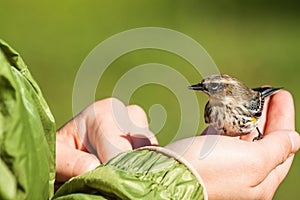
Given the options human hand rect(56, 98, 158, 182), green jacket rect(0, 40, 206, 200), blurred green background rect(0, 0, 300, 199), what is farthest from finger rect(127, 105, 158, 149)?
blurred green background rect(0, 0, 300, 199)

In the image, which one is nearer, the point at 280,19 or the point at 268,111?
the point at 268,111

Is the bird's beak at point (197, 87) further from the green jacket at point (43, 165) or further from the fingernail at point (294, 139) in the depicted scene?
the green jacket at point (43, 165)

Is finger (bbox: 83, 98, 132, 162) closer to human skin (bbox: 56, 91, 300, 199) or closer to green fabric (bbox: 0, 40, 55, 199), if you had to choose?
human skin (bbox: 56, 91, 300, 199)

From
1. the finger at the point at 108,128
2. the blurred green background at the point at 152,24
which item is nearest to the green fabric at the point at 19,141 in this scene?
the finger at the point at 108,128

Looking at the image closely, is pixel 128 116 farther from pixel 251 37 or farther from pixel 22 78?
pixel 251 37

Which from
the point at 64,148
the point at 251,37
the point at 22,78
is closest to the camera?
the point at 22,78

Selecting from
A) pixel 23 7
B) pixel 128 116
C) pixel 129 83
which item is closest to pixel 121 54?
pixel 129 83

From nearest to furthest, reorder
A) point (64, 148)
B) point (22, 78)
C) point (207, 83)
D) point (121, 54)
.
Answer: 1. point (22, 78)
2. point (64, 148)
3. point (207, 83)
4. point (121, 54)

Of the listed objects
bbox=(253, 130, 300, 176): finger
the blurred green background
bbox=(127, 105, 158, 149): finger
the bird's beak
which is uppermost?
bbox=(253, 130, 300, 176): finger
